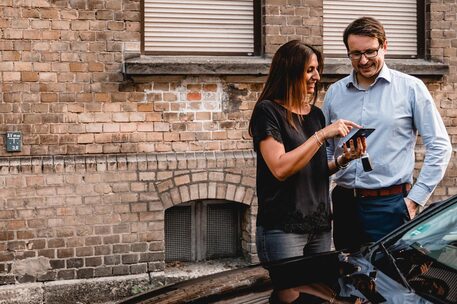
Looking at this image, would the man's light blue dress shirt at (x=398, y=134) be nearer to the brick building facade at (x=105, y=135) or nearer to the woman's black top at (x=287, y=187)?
the woman's black top at (x=287, y=187)

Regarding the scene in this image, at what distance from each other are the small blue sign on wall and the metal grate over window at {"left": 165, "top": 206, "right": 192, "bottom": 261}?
151 cm

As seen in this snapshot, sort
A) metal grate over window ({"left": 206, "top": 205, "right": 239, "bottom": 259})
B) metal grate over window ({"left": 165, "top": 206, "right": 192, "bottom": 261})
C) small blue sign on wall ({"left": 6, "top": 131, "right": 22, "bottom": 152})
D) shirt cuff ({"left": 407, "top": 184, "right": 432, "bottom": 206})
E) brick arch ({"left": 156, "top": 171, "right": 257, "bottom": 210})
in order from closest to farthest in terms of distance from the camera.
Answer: shirt cuff ({"left": 407, "top": 184, "right": 432, "bottom": 206})
small blue sign on wall ({"left": 6, "top": 131, "right": 22, "bottom": 152})
brick arch ({"left": 156, "top": 171, "right": 257, "bottom": 210})
metal grate over window ({"left": 165, "top": 206, "right": 192, "bottom": 261})
metal grate over window ({"left": 206, "top": 205, "right": 239, "bottom": 259})

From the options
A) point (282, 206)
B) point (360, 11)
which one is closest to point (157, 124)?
point (360, 11)

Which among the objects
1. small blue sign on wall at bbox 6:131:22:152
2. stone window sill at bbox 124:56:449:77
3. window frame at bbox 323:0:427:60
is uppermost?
window frame at bbox 323:0:427:60

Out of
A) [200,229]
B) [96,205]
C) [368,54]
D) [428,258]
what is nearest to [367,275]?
[428,258]

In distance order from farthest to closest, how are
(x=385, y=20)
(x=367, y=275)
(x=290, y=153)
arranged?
1. (x=385, y=20)
2. (x=290, y=153)
3. (x=367, y=275)

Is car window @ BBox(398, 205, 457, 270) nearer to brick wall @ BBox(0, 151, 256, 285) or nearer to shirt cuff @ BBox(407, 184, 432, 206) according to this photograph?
shirt cuff @ BBox(407, 184, 432, 206)

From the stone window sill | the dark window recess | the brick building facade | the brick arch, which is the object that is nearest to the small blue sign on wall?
the brick building facade

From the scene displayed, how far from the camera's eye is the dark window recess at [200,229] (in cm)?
664

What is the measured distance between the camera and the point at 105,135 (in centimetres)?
617

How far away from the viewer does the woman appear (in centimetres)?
344

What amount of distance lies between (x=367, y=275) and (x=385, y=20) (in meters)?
4.72

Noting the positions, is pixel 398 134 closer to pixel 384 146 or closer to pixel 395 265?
pixel 384 146

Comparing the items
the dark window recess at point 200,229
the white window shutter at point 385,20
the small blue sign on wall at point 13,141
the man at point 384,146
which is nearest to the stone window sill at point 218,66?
the white window shutter at point 385,20
